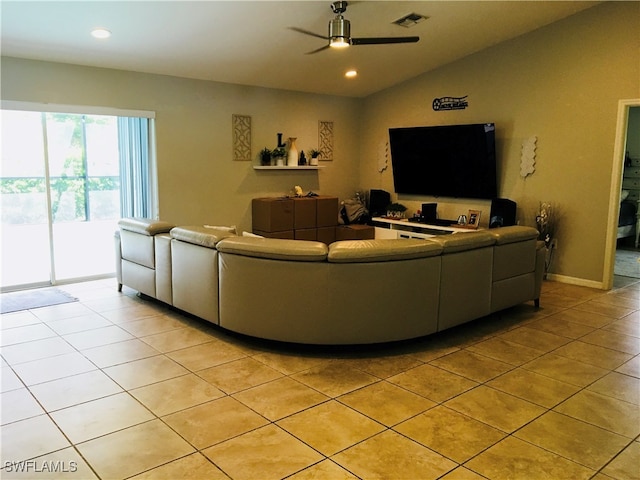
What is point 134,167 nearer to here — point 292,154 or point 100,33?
point 100,33

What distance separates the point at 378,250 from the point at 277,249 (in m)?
0.73

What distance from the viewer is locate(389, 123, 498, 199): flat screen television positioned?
6641 millimetres

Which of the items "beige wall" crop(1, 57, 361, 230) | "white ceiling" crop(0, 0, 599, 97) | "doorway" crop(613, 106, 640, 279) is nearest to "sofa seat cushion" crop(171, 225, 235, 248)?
"white ceiling" crop(0, 0, 599, 97)

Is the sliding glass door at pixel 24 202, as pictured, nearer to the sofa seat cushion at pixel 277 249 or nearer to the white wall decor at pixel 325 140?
the sofa seat cushion at pixel 277 249

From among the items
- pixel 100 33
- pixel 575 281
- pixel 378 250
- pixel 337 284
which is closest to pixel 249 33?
pixel 100 33

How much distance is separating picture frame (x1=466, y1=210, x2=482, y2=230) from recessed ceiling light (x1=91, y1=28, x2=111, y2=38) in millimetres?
4840

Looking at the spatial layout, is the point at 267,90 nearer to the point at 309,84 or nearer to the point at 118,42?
the point at 309,84

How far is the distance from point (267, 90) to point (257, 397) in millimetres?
5302

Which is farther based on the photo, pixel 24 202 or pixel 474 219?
pixel 474 219

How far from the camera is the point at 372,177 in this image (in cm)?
848

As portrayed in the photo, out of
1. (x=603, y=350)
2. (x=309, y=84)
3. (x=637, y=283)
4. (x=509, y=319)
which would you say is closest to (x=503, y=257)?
(x=509, y=319)

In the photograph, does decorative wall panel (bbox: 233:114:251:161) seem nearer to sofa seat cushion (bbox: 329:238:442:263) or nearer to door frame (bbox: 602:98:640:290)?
sofa seat cushion (bbox: 329:238:442:263)

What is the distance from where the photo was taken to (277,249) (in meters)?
3.62

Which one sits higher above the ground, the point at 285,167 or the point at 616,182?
the point at 285,167
